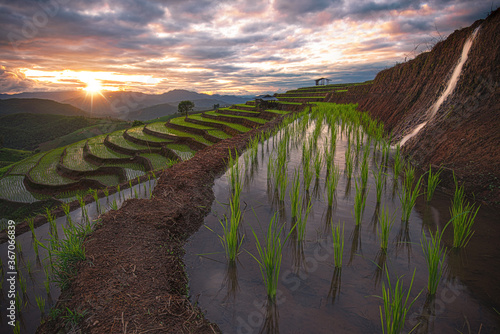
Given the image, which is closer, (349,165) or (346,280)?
(346,280)

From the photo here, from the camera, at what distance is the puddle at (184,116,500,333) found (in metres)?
1.57

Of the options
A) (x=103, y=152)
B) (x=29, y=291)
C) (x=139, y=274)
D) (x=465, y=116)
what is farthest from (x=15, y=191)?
(x=465, y=116)

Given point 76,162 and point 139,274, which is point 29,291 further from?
point 76,162

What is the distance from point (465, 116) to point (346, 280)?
13.4ft

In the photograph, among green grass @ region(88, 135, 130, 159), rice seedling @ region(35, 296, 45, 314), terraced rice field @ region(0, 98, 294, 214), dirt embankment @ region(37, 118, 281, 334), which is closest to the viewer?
dirt embankment @ region(37, 118, 281, 334)

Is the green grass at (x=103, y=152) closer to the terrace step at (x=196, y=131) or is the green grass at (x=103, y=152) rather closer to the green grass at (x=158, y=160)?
the green grass at (x=158, y=160)

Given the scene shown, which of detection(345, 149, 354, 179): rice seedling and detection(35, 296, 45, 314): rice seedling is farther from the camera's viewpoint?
detection(345, 149, 354, 179): rice seedling

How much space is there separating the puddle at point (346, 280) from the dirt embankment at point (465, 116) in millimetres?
760

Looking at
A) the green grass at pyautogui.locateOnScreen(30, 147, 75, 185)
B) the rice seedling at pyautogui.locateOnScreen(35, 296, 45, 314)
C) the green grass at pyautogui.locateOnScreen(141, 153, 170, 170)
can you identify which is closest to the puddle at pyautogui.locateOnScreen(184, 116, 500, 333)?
the rice seedling at pyautogui.locateOnScreen(35, 296, 45, 314)

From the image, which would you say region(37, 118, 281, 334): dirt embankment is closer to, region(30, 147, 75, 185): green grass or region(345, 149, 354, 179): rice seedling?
region(345, 149, 354, 179): rice seedling

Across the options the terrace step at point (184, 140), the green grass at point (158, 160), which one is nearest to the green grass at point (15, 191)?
the green grass at point (158, 160)

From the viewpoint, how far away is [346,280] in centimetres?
190

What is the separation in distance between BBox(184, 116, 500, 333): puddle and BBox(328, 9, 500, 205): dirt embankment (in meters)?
0.76

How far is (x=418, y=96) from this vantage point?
6738 mm
